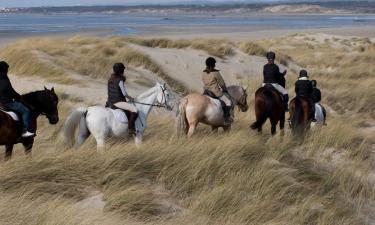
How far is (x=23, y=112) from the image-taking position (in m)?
9.26

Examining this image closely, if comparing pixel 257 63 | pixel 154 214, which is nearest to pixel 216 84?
pixel 154 214

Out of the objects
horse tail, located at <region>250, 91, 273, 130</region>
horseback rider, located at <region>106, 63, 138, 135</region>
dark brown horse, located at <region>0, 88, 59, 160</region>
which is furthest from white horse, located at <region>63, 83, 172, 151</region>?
horse tail, located at <region>250, 91, 273, 130</region>

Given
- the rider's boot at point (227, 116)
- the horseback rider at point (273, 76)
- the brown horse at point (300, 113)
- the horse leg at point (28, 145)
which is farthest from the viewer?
the horseback rider at point (273, 76)

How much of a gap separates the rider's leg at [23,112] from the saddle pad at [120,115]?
148 centimetres

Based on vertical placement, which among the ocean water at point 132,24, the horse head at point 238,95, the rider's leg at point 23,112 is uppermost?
the rider's leg at point 23,112

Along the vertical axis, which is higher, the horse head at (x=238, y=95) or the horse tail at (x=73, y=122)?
the horse tail at (x=73, y=122)

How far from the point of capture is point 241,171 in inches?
341

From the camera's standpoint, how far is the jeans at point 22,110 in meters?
9.21

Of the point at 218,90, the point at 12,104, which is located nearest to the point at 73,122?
the point at 12,104

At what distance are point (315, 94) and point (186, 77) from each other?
9.44 meters

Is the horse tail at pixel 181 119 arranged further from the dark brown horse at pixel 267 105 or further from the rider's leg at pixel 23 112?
the rider's leg at pixel 23 112

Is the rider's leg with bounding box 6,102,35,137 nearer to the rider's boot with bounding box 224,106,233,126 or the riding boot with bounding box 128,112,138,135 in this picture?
the riding boot with bounding box 128,112,138,135

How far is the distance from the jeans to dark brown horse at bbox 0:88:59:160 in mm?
84

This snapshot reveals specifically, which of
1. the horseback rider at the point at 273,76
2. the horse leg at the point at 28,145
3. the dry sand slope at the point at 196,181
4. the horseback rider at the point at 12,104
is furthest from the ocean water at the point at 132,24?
the horseback rider at the point at 12,104
